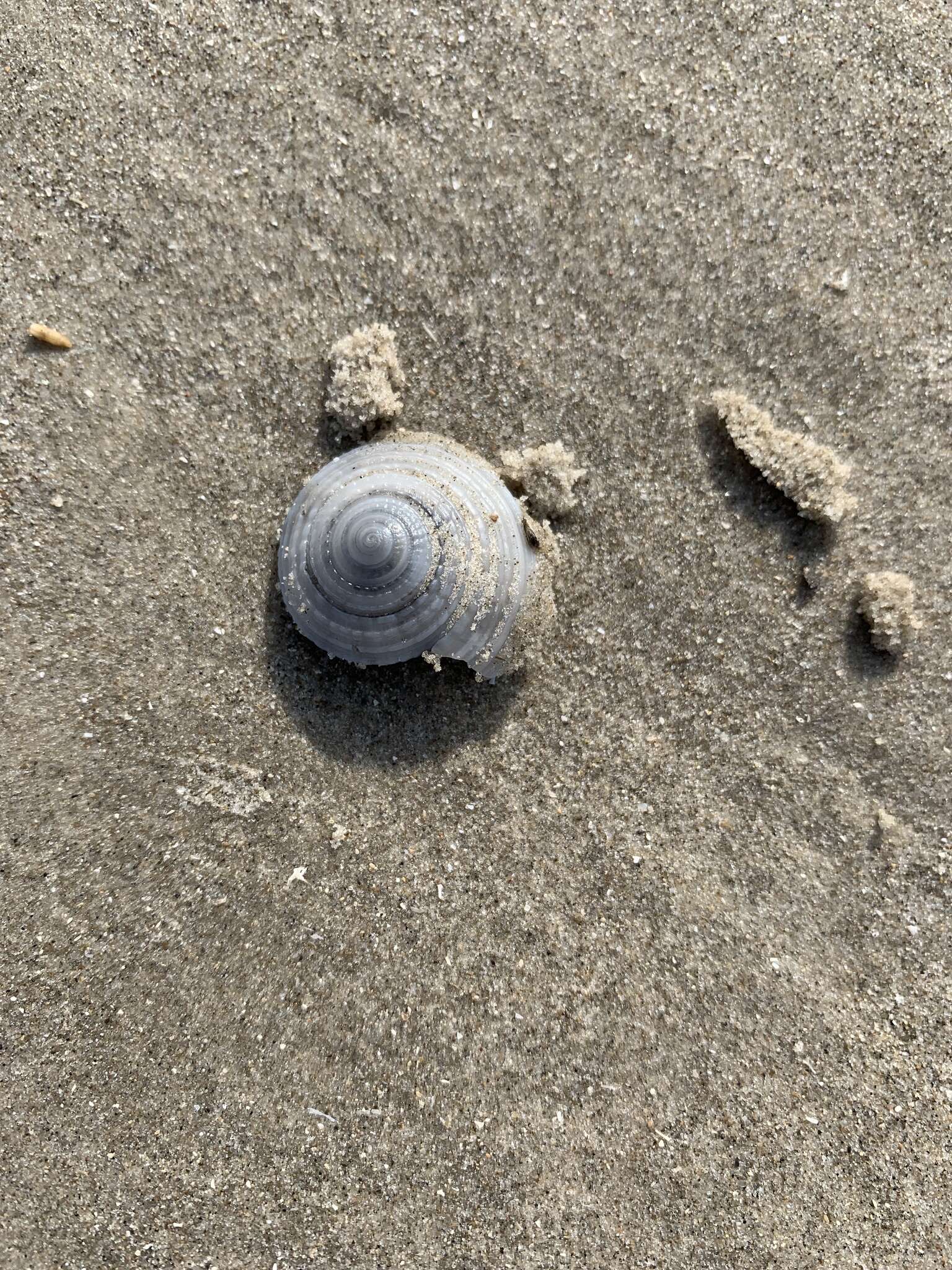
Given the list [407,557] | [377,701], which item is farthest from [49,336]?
[377,701]

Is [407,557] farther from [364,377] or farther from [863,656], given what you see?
[863,656]

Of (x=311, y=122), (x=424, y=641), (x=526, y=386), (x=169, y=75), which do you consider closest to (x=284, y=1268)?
(x=424, y=641)

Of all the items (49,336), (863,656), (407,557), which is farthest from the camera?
(863,656)

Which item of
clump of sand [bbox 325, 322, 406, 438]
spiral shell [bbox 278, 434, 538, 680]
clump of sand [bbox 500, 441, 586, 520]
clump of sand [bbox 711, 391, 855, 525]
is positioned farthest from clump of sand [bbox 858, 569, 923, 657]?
clump of sand [bbox 325, 322, 406, 438]

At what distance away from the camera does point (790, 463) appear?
3.03m

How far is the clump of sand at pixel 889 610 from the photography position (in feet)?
9.87

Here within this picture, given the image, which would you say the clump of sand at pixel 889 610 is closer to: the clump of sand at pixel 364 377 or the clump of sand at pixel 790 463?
the clump of sand at pixel 790 463

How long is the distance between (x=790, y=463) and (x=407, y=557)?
60.8 inches

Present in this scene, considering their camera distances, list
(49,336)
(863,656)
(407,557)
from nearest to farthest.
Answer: (407,557) → (49,336) → (863,656)

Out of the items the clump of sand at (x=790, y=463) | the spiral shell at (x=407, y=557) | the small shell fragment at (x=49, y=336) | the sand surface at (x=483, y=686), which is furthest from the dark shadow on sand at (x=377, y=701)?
the clump of sand at (x=790, y=463)

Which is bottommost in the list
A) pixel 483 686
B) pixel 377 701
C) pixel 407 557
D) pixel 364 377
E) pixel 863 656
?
pixel 377 701

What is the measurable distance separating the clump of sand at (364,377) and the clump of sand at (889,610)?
6.50 ft

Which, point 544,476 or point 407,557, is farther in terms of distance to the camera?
point 544,476

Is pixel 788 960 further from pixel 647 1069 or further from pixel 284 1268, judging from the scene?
pixel 284 1268
